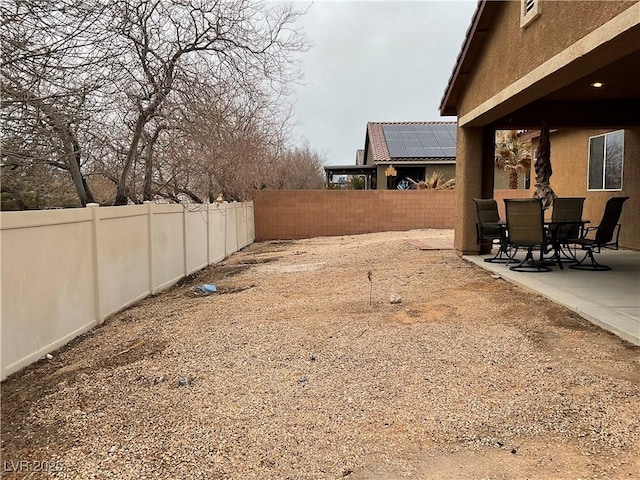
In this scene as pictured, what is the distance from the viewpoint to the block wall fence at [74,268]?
4.64 metres

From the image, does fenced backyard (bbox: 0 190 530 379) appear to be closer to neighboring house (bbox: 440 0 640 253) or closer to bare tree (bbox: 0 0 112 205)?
bare tree (bbox: 0 0 112 205)

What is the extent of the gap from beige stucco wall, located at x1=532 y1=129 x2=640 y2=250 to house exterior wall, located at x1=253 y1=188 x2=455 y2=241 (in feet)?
21.3

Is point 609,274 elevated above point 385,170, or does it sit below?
below

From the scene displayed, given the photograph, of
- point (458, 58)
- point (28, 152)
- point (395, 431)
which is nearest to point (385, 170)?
point (458, 58)

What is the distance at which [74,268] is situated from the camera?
583cm

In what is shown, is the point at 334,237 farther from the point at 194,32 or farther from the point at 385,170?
the point at 194,32

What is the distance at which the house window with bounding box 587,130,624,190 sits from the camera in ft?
37.6

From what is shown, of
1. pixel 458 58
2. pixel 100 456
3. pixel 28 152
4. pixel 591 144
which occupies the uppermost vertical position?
pixel 458 58

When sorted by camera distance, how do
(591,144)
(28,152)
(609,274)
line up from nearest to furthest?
(28,152), (609,274), (591,144)

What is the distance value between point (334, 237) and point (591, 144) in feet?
32.7

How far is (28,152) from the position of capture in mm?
6375

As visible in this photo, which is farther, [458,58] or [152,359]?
[458,58]

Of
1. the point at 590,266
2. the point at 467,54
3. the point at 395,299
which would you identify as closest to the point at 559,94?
the point at 467,54

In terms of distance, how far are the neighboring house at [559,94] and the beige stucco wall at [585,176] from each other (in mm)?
25
